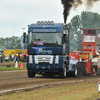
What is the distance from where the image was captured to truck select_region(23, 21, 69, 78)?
16.4 m

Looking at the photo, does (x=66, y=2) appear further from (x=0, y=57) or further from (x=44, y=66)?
(x=0, y=57)

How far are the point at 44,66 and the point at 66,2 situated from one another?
25.8ft

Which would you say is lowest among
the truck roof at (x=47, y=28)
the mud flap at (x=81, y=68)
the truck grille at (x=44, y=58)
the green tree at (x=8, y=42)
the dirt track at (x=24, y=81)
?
the dirt track at (x=24, y=81)

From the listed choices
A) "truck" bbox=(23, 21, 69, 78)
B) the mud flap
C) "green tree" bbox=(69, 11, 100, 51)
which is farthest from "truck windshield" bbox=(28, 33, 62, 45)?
"green tree" bbox=(69, 11, 100, 51)

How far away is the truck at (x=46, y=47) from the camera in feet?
53.7

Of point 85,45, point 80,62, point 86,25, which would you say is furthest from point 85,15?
point 80,62

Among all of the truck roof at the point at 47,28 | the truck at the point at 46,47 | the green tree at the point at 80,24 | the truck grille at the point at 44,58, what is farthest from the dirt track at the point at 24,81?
the green tree at the point at 80,24

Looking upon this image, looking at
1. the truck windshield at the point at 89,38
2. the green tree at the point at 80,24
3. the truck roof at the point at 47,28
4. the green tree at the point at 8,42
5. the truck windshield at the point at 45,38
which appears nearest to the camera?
the truck windshield at the point at 45,38

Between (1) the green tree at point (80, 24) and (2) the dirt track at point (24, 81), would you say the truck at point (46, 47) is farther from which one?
(1) the green tree at point (80, 24)

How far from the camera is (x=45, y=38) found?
1644 cm

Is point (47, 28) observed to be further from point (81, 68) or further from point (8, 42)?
point (8, 42)

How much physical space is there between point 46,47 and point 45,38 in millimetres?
543

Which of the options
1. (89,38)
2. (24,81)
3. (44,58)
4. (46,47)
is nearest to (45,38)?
(46,47)

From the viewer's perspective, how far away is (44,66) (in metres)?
16.6
